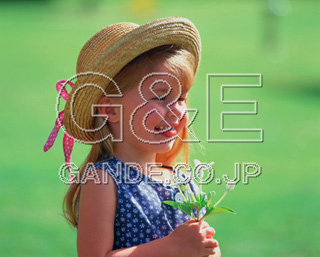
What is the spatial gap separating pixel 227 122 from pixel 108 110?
9464 millimetres

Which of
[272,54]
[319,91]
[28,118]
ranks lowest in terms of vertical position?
[28,118]

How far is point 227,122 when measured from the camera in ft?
41.3

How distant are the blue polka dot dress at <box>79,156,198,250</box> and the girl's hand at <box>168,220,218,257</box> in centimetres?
17

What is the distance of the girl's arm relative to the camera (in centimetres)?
297

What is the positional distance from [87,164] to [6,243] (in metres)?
3.36

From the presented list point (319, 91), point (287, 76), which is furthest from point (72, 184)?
point (287, 76)

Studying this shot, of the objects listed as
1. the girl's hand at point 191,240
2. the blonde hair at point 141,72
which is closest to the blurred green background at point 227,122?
the blonde hair at point 141,72

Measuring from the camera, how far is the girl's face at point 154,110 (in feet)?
10.3

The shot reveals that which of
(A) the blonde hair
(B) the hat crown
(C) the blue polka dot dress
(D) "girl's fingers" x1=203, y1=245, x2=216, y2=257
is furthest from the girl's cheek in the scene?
(D) "girl's fingers" x1=203, y1=245, x2=216, y2=257

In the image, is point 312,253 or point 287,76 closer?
point 312,253

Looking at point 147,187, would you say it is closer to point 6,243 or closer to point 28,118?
point 6,243

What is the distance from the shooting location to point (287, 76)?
18.1 meters

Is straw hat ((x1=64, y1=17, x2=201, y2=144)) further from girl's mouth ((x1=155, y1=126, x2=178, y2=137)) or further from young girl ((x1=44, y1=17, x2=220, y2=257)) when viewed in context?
girl's mouth ((x1=155, y1=126, x2=178, y2=137))

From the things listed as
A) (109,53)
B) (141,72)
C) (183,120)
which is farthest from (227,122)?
(109,53)
